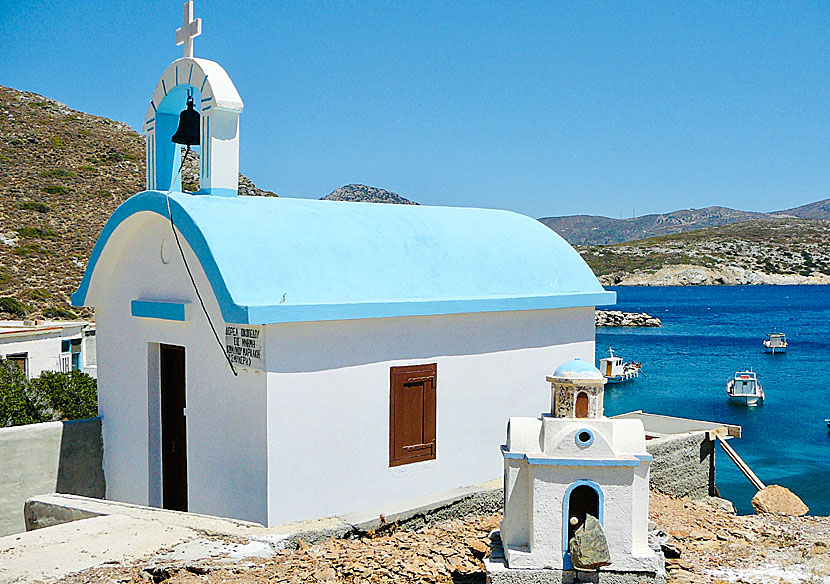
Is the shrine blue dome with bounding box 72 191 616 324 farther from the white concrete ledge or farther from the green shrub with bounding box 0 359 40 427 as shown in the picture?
the green shrub with bounding box 0 359 40 427

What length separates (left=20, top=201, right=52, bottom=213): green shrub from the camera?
3791 cm

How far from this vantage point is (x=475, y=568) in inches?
290

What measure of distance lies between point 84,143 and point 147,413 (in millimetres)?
41451

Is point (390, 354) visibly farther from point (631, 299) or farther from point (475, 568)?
point (631, 299)

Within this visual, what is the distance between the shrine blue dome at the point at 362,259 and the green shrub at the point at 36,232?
94.4ft

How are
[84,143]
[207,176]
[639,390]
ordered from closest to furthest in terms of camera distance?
[207,176]
[84,143]
[639,390]

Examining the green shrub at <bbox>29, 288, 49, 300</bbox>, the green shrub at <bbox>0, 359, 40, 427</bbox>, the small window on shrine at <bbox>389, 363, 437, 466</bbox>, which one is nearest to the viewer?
the small window on shrine at <bbox>389, 363, 437, 466</bbox>

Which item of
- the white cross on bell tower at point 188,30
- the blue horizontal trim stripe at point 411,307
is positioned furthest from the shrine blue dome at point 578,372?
the white cross on bell tower at point 188,30

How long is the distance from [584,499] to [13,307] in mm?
29070

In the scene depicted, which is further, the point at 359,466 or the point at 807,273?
the point at 807,273

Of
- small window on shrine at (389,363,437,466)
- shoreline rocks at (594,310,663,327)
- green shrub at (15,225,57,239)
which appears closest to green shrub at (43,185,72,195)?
green shrub at (15,225,57,239)

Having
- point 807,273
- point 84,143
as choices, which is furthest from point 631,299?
point 84,143

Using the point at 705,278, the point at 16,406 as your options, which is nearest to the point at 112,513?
the point at 16,406

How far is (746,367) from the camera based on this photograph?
192ft
